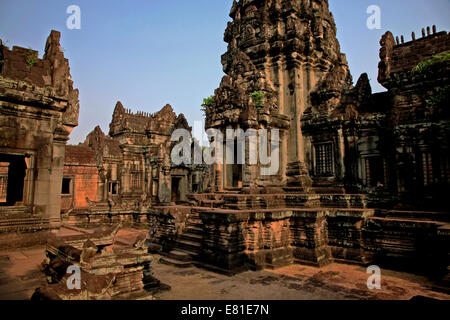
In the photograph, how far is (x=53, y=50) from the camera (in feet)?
27.1

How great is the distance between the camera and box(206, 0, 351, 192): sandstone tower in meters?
12.6

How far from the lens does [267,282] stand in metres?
7.09

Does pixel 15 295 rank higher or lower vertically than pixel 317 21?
lower

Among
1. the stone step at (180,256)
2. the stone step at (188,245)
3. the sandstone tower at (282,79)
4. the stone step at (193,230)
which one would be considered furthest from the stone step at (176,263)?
the sandstone tower at (282,79)

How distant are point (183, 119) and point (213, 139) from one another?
10298mm

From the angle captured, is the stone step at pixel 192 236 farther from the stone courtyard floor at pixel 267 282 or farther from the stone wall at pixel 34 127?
the stone wall at pixel 34 127

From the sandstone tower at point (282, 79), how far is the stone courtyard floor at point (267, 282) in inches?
189

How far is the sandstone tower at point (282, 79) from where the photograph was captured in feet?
41.3

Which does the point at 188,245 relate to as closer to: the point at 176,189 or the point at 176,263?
the point at 176,263

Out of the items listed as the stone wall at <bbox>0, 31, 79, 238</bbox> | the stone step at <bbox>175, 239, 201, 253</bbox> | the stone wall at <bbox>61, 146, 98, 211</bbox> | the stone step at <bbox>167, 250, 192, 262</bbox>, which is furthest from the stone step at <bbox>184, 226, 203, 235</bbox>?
the stone wall at <bbox>61, 146, 98, 211</bbox>

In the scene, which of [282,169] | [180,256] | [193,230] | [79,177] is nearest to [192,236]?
[193,230]

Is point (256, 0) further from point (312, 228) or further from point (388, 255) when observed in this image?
point (388, 255)
